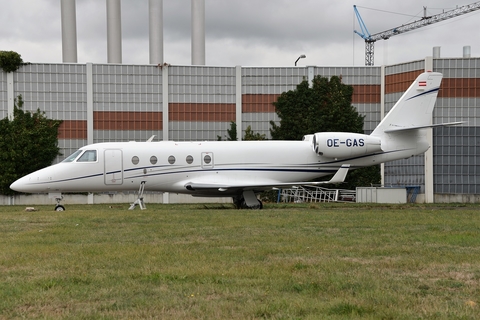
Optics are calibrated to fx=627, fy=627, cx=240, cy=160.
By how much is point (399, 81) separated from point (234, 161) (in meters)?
21.0

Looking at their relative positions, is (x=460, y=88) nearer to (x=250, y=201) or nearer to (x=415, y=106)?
(x=415, y=106)

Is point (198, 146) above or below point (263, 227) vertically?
above

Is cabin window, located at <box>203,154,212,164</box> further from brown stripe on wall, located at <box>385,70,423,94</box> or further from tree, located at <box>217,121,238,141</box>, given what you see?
brown stripe on wall, located at <box>385,70,423,94</box>

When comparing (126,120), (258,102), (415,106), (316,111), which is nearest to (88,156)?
(415,106)

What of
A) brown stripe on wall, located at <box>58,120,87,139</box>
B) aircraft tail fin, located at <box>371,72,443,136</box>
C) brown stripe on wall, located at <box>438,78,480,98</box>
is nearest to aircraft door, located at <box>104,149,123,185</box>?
aircraft tail fin, located at <box>371,72,443,136</box>

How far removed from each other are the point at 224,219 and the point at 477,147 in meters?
29.2

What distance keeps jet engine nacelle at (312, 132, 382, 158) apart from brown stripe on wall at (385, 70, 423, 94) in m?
16.8

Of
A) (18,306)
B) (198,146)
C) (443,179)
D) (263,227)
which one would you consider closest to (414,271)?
(18,306)

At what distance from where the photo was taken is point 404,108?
27.6 meters

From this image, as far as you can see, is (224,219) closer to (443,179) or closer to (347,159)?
(347,159)

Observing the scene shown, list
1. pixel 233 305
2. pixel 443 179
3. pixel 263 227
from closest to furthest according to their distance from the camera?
1. pixel 233 305
2. pixel 263 227
3. pixel 443 179

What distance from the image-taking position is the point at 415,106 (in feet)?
90.6

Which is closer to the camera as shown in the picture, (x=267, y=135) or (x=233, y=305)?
(x=233, y=305)

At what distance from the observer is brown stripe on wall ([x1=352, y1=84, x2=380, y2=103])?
4419 centimetres
